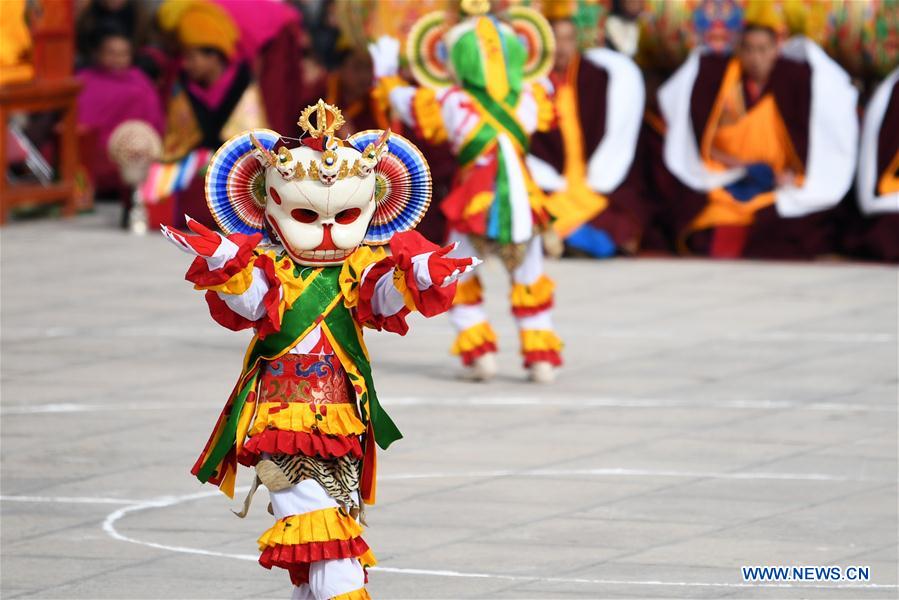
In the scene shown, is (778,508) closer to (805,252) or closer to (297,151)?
(297,151)

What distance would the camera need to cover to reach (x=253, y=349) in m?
5.71

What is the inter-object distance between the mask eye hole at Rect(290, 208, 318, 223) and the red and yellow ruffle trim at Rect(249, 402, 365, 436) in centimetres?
52

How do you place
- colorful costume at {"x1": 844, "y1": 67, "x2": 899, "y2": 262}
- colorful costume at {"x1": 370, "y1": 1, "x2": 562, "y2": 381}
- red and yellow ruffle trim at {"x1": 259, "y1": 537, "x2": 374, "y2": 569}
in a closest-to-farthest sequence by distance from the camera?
1. red and yellow ruffle trim at {"x1": 259, "y1": 537, "x2": 374, "y2": 569}
2. colorful costume at {"x1": 370, "y1": 1, "x2": 562, "y2": 381}
3. colorful costume at {"x1": 844, "y1": 67, "x2": 899, "y2": 262}

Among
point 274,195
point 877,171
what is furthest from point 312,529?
point 877,171

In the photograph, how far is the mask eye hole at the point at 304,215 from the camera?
5.65 metres

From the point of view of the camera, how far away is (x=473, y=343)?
31.9ft

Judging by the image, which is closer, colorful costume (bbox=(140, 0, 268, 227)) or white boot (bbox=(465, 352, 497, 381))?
white boot (bbox=(465, 352, 497, 381))

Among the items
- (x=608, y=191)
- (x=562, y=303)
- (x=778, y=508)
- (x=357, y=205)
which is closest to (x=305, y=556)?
(x=357, y=205)

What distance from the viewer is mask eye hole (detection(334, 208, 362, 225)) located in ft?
18.6

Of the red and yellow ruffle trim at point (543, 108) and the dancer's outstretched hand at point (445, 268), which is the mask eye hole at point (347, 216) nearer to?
the dancer's outstretched hand at point (445, 268)

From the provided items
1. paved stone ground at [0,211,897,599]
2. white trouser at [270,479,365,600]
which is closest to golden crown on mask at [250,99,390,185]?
white trouser at [270,479,365,600]

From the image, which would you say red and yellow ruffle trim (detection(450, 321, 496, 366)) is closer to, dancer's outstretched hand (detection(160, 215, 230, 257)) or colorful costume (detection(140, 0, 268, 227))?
dancer's outstretched hand (detection(160, 215, 230, 257))

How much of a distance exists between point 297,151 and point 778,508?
2.72 m

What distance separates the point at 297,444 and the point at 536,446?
3.05m
